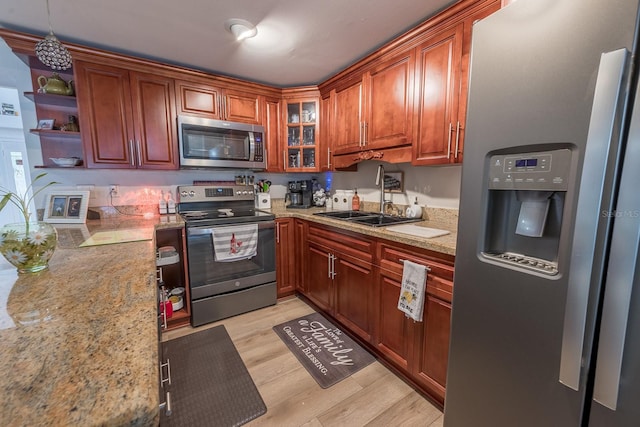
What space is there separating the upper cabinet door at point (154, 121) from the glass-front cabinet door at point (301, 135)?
1086 millimetres

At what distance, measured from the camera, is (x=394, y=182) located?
2.33 meters

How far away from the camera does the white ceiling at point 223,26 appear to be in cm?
155

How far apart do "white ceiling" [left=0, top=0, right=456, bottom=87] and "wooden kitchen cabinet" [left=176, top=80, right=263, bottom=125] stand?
0.68 ft

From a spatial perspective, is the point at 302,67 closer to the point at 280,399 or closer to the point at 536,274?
the point at 536,274

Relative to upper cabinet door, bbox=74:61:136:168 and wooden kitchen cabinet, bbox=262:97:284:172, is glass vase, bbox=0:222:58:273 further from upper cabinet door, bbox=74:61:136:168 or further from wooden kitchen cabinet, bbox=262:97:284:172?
wooden kitchen cabinet, bbox=262:97:284:172

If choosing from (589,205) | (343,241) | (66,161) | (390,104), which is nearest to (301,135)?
(390,104)

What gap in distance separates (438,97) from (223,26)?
148cm

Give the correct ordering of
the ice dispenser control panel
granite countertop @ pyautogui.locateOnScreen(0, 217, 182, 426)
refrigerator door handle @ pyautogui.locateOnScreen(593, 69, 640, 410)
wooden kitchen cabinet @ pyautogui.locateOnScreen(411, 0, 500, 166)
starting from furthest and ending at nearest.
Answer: wooden kitchen cabinet @ pyautogui.locateOnScreen(411, 0, 500, 166) → the ice dispenser control panel → refrigerator door handle @ pyautogui.locateOnScreen(593, 69, 640, 410) → granite countertop @ pyautogui.locateOnScreen(0, 217, 182, 426)

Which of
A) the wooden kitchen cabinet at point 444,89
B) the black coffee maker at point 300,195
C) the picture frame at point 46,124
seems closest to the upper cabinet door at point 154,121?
the picture frame at point 46,124

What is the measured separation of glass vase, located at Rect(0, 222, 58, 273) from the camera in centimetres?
88

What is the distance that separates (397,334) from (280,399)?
2.55 feet

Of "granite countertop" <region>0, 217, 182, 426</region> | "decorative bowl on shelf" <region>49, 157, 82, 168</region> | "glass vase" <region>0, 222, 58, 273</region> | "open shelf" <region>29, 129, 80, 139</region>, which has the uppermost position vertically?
"open shelf" <region>29, 129, 80, 139</region>

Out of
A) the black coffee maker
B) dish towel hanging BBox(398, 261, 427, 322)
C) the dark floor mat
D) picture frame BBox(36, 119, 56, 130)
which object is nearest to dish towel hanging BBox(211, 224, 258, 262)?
the dark floor mat

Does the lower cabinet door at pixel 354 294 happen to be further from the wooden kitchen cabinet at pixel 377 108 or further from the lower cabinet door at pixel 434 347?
the wooden kitchen cabinet at pixel 377 108
